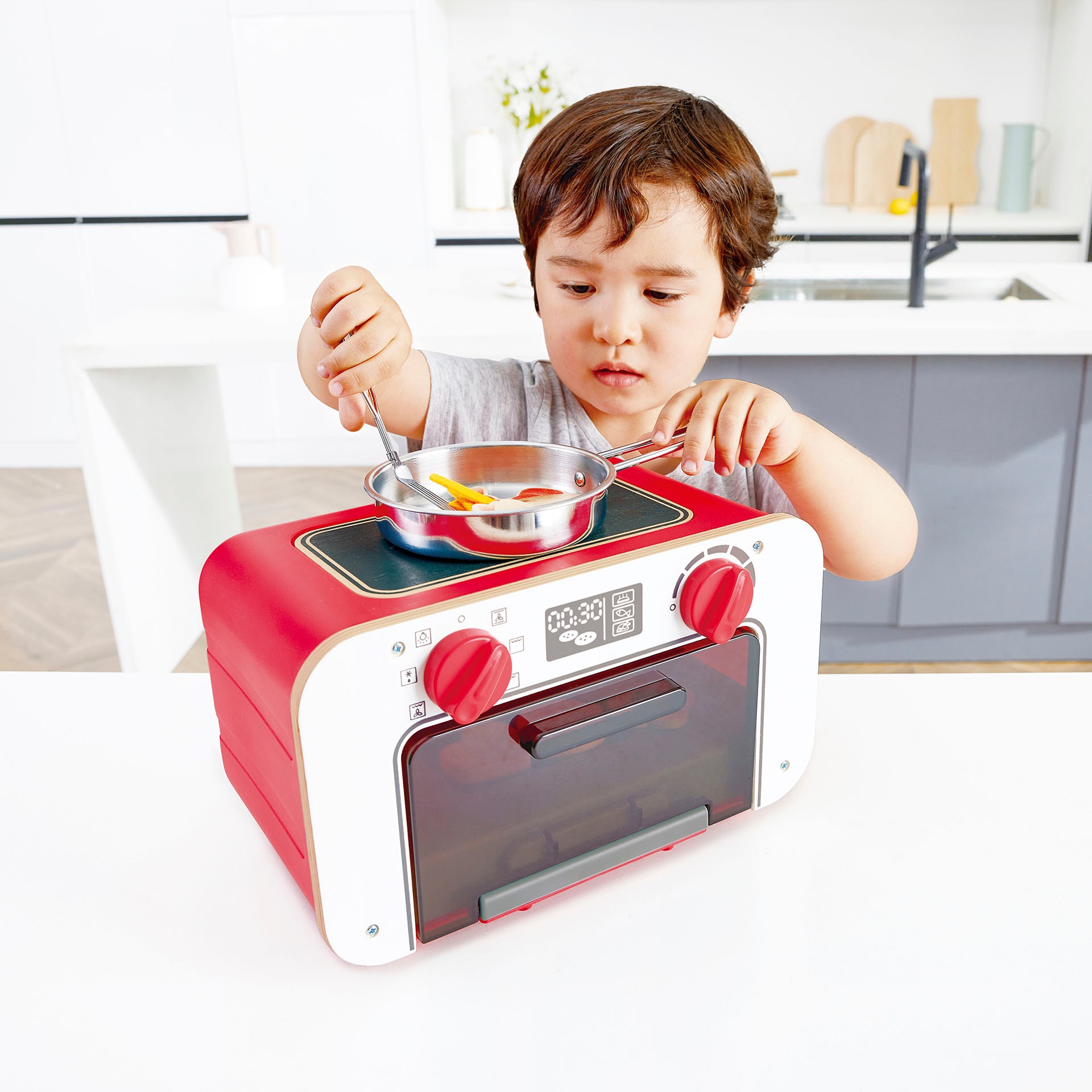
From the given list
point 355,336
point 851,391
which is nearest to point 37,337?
point 851,391

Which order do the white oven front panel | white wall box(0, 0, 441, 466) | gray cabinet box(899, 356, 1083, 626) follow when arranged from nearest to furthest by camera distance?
the white oven front panel, gray cabinet box(899, 356, 1083, 626), white wall box(0, 0, 441, 466)

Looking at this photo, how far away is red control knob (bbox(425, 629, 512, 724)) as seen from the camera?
453mm

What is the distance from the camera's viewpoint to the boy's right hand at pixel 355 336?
622 millimetres

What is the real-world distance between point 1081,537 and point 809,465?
1.51 metres

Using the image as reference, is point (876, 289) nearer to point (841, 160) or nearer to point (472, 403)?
point (841, 160)

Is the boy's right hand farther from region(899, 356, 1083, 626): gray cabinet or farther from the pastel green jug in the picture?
the pastel green jug

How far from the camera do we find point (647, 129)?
0.82 meters

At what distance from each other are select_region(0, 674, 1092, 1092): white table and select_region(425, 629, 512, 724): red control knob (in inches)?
6.0

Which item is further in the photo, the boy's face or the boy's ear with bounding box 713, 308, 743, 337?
the boy's ear with bounding box 713, 308, 743, 337

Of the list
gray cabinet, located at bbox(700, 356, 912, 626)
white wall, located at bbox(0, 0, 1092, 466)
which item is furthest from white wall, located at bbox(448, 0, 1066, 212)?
gray cabinet, located at bbox(700, 356, 912, 626)

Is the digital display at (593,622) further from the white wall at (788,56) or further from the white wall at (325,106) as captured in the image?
the white wall at (788,56)

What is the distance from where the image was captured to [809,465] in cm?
74

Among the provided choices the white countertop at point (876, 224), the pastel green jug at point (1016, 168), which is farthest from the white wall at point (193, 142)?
the pastel green jug at point (1016, 168)

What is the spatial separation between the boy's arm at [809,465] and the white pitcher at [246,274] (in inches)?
62.3
